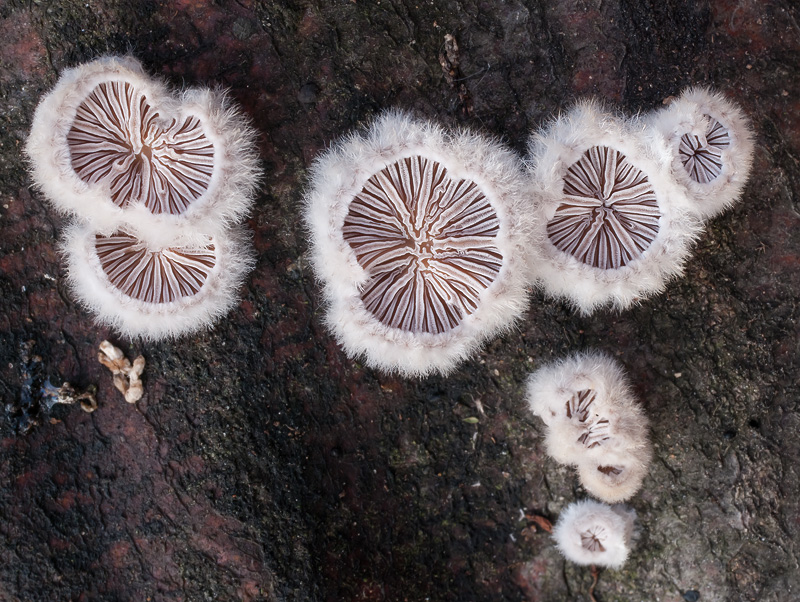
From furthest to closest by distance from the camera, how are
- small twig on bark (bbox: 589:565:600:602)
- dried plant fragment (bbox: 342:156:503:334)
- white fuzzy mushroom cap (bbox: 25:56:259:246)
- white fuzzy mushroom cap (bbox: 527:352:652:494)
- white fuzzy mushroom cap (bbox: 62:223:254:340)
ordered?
small twig on bark (bbox: 589:565:600:602)
white fuzzy mushroom cap (bbox: 527:352:652:494)
white fuzzy mushroom cap (bbox: 62:223:254:340)
dried plant fragment (bbox: 342:156:503:334)
white fuzzy mushroom cap (bbox: 25:56:259:246)

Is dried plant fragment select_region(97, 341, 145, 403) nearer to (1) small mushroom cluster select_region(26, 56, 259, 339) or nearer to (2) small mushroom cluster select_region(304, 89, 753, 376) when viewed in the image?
(1) small mushroom cluster select_region(26, 56, 259, 339)

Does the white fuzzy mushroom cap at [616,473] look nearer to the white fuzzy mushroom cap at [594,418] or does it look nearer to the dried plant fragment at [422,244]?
the white fuzzy mushroom cap at [594,418]

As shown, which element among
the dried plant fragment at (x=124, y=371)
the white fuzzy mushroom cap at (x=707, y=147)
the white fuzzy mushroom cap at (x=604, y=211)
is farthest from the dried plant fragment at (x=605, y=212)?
the dried plant fragment at (x=124, y=371)

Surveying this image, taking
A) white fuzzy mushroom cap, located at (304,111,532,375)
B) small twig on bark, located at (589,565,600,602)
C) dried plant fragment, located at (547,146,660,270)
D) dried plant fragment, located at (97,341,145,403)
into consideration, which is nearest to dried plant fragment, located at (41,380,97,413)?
dried plant fragment, located at (97,341,145,403)

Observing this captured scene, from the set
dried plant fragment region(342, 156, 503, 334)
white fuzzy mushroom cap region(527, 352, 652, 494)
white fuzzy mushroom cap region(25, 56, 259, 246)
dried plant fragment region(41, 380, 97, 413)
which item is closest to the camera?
white fuzzy mushroom cap region(25, 56, 259, 246)

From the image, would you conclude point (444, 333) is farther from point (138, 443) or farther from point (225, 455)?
point (138, 443)

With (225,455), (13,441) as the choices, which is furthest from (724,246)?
(13,441)
